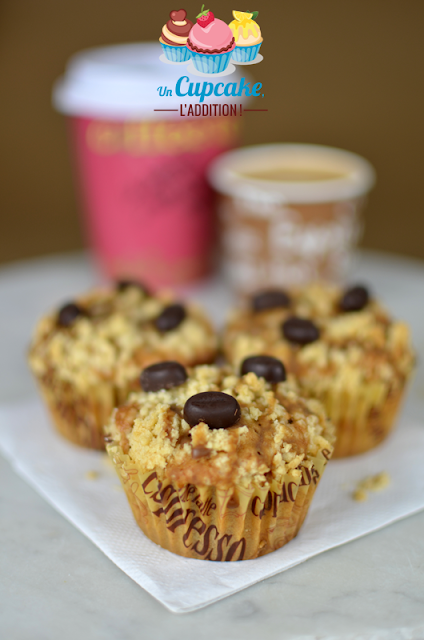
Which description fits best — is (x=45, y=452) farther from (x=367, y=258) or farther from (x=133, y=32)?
(x=133, y=32)

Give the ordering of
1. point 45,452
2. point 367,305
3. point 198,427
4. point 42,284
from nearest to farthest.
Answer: point 198,427, point 45,452, point 367,305, point 42,284

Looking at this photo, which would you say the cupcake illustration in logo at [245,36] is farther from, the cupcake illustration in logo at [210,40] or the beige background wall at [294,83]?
the beige background wall at [294,83]

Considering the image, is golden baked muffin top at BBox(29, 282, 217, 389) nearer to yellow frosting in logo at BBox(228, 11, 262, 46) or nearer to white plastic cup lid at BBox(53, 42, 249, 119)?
yellow frosting in logo at BBox(228, 11, 262, 46)

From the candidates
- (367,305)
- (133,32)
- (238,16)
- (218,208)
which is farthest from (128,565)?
(133,32)

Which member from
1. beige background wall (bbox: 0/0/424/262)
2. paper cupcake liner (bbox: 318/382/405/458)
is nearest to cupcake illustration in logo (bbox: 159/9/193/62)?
paper cupcake liner (bbox: 318/382/405/458)

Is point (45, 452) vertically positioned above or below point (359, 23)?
below

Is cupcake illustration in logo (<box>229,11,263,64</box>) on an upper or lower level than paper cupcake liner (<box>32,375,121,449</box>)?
upper

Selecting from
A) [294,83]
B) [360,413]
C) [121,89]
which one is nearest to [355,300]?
[360,413]
